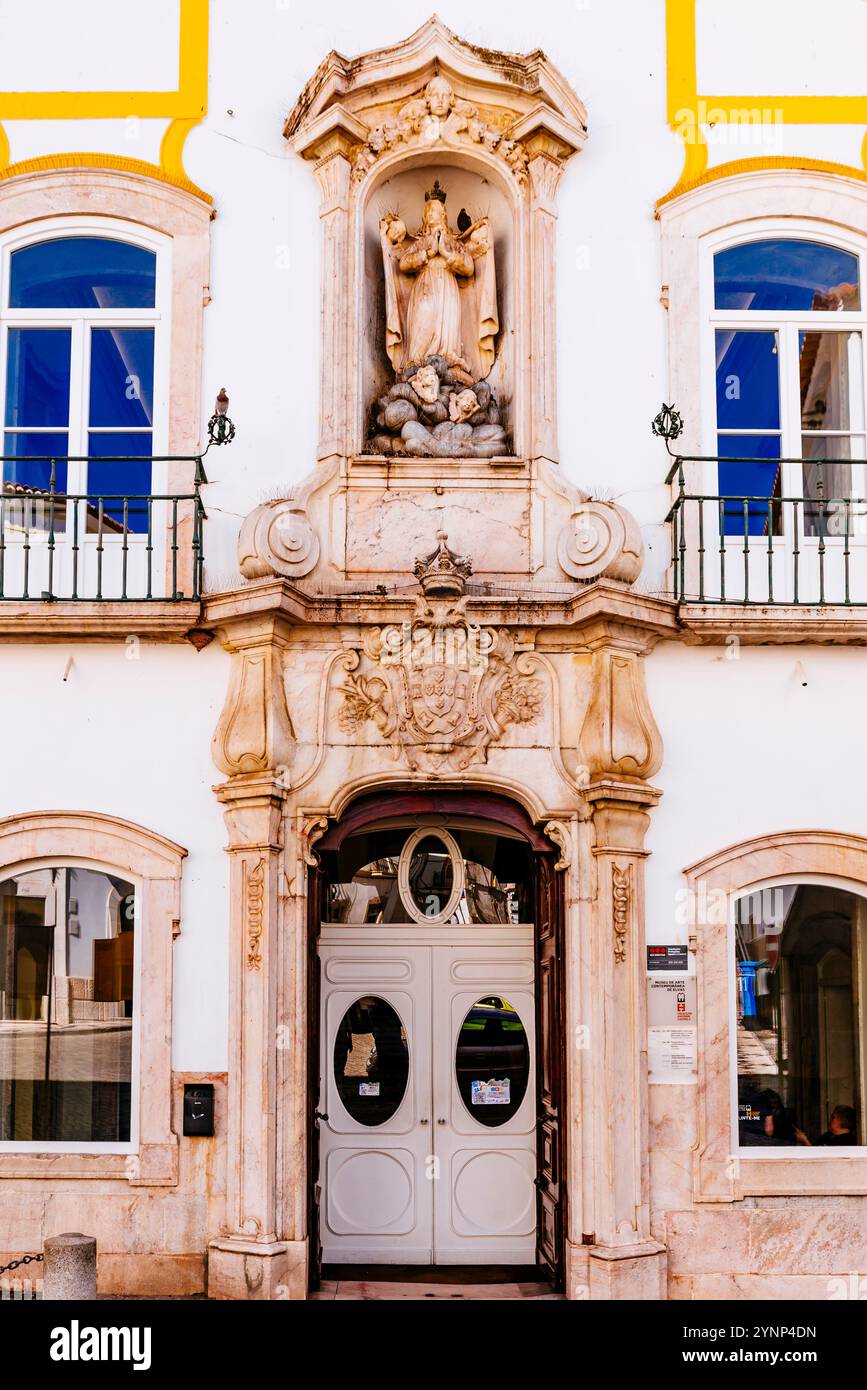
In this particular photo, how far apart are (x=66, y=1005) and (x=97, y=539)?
273 cm

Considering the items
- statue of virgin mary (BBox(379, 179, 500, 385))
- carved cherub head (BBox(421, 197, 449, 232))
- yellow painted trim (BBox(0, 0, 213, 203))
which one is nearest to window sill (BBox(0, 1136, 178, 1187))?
statue of virgin mary (BBox(379, 179, 500, 385))

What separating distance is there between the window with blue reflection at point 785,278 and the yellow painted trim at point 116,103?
3.37 m

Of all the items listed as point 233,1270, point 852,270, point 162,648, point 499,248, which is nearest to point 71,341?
point 162,648

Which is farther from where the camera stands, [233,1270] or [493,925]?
[493,925]

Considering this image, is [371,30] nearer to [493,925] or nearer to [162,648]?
[162,648]

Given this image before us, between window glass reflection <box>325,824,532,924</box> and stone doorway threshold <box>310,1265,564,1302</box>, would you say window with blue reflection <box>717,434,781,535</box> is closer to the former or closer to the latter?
window glass reflection <box>325,824,532,924</box>

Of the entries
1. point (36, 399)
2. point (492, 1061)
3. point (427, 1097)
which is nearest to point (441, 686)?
point (492, 1061)

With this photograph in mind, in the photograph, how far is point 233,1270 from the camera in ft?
30.5

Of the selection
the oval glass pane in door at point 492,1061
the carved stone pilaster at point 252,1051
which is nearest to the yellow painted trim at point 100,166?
the carved stone pilaster at point 252,1051

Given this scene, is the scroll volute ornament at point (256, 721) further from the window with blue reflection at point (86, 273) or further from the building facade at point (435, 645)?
the window with blue reflection at point (86, 273)

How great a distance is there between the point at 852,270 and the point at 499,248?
2.18m

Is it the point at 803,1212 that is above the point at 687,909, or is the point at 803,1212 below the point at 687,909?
below

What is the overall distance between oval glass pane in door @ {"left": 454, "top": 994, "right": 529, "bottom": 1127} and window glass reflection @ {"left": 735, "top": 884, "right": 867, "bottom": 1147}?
145 centimetres

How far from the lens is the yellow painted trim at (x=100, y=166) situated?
10445 millimetres
